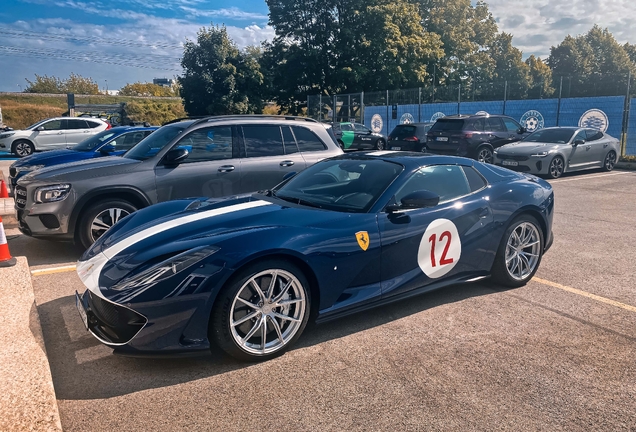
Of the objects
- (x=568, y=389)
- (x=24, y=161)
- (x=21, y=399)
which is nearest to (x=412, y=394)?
(x=568, y=389)

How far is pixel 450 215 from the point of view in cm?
447

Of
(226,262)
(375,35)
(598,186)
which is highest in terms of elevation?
(375,35)

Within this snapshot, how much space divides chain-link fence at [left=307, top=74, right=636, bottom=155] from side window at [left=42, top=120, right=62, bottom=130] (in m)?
16.0

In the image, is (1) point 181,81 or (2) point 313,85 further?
(2) point 313,85

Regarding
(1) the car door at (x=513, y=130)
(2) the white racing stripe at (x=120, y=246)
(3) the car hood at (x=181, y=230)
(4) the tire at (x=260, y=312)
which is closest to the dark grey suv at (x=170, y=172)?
(3) the car hood at (x=181, y=230)

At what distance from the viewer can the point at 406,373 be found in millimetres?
3365

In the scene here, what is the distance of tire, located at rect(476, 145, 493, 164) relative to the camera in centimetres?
1588

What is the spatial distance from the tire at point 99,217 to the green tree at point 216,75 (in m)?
33.6

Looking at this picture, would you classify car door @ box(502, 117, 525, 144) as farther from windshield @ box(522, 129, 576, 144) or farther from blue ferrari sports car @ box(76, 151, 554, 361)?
blue ferrari sports car @ box(76, 151, 554, 361)

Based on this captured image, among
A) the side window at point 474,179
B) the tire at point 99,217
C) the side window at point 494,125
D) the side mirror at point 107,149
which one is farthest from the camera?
the side window at point 494,125

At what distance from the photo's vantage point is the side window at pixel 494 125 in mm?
16250

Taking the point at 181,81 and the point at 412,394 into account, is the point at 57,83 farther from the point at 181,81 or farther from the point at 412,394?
the point at 412,394

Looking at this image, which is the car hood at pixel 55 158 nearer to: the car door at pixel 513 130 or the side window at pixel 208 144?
the side window at pixel 208 144

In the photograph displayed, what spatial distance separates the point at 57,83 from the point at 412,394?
253 ft
